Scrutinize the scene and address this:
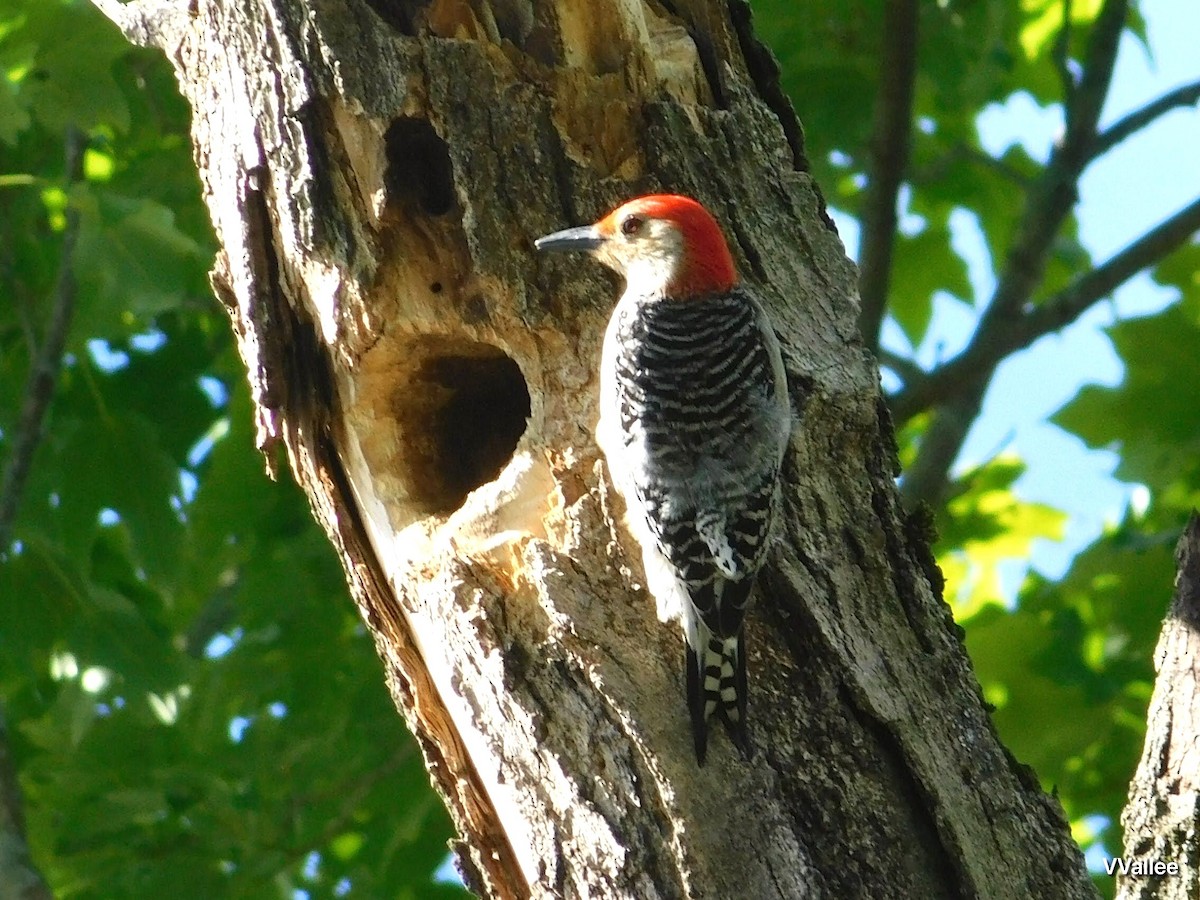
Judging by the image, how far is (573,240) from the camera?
354 centimetres

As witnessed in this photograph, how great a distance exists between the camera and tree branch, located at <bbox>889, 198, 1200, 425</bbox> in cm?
602

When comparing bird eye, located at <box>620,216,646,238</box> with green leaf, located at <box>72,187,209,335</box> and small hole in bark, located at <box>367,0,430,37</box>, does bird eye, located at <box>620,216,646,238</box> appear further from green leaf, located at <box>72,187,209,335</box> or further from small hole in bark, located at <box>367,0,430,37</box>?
green leaf, located at <box>72,187,209,335</box>

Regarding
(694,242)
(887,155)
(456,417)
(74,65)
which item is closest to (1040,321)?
(887,155)

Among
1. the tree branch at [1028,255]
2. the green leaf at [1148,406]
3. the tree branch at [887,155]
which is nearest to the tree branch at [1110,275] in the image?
the tree branch at [1028,255]

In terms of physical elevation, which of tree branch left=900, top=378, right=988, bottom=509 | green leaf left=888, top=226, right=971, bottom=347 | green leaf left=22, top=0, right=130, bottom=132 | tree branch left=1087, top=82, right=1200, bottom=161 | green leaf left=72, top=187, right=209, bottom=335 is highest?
tree branch left=1087, top=82, right=1200, bottom=161

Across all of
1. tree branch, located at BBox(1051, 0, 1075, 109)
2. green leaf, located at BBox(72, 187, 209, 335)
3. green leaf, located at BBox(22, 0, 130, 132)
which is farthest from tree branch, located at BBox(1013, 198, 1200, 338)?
green leaf, located at BBox(22, 0, 130, 132)

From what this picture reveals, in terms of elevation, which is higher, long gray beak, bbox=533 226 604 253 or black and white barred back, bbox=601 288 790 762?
long gray beak, bbox=533 226 604 253

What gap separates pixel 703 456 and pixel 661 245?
23.7 inches

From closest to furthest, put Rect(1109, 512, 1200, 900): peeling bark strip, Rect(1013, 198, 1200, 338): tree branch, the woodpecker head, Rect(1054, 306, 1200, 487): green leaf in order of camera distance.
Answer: Rect(1109, 512, 1200, 900): peeling bark strip, the woodpecker head, Rect(1054, 306, 1200, 487): green leaf, Rect(1013, 198, 1200, 338): tree branch

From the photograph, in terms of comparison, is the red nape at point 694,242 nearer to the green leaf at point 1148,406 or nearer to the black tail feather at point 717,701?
the black tail feather at point 717,701

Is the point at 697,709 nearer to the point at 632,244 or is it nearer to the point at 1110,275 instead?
the point at 632,244

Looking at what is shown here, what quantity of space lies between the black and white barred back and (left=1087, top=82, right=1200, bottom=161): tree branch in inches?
137

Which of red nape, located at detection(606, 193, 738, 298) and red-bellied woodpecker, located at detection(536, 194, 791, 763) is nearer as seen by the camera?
red-bellied woodpecker, located at detection(536, 194, 791, 763)

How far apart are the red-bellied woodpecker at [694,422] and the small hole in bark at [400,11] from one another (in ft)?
2.26
